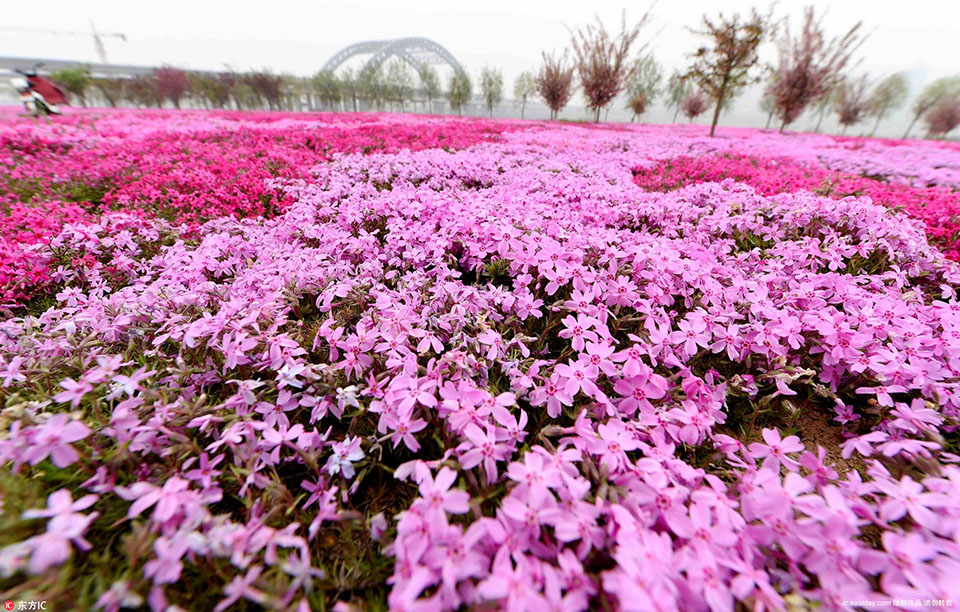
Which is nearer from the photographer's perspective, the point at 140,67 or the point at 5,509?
the point at 5,509

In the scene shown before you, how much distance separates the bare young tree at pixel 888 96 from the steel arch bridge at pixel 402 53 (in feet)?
237

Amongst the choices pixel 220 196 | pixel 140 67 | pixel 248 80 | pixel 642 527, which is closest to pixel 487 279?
pixel 642 527

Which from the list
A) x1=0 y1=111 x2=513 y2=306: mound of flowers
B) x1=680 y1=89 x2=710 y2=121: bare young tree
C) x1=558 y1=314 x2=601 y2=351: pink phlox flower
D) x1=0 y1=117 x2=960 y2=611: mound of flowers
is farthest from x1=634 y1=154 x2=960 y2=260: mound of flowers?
x1=680 y1=89 x2=710 y2=121: bare young tree

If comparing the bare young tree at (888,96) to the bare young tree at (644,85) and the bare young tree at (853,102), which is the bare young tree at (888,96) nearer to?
the bare young tree at (853,102)

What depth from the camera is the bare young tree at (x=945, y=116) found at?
1850 inches

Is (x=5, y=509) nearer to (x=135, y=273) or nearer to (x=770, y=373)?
(x=135, y=273)

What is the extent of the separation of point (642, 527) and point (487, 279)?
2.54 m

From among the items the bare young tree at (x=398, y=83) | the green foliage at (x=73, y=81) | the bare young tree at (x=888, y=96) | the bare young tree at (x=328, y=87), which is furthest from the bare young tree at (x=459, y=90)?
the bare young tree at (x=888, y=96)

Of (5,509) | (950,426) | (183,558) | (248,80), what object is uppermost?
(248,80)

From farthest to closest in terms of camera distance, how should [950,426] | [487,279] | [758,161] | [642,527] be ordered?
[758,161] → [487,279] → [950,426] → [642,527]

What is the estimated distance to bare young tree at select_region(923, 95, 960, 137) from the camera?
47.0 m

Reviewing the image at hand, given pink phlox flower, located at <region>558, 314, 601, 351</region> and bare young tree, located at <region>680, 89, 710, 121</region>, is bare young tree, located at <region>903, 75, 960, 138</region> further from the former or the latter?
pink phlox flower, located at <region>558, 314, 601, 351</region>

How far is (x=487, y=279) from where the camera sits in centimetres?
363

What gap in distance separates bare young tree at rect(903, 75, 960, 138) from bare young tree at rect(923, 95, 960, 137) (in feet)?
10.2
